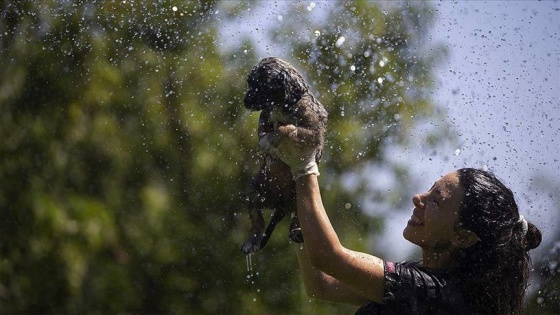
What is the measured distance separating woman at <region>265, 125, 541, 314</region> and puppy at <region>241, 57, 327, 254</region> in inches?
1.8

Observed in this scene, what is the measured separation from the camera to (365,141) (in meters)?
7.73

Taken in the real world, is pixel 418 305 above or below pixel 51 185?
below

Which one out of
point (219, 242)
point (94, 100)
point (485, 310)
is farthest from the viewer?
point (94, 100)

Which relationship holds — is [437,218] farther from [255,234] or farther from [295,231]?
[255,234]

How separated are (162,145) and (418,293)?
19.9 feet

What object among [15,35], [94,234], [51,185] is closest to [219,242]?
[94,234]

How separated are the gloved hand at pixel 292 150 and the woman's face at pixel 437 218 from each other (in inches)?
15.2

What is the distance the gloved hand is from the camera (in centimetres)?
275

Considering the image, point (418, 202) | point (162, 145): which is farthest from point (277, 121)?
point (162, 145)

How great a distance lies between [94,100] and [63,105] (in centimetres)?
43

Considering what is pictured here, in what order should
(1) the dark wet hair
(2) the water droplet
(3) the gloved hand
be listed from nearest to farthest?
(3) the gloved hand → (1) the dark wet hair → (2) the water droplet

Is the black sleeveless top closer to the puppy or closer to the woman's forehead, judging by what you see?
the woman's forehead

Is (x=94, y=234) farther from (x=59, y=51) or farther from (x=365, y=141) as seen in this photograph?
(x=365, y=141)

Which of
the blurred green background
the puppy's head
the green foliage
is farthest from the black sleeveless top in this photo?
the green foliage
